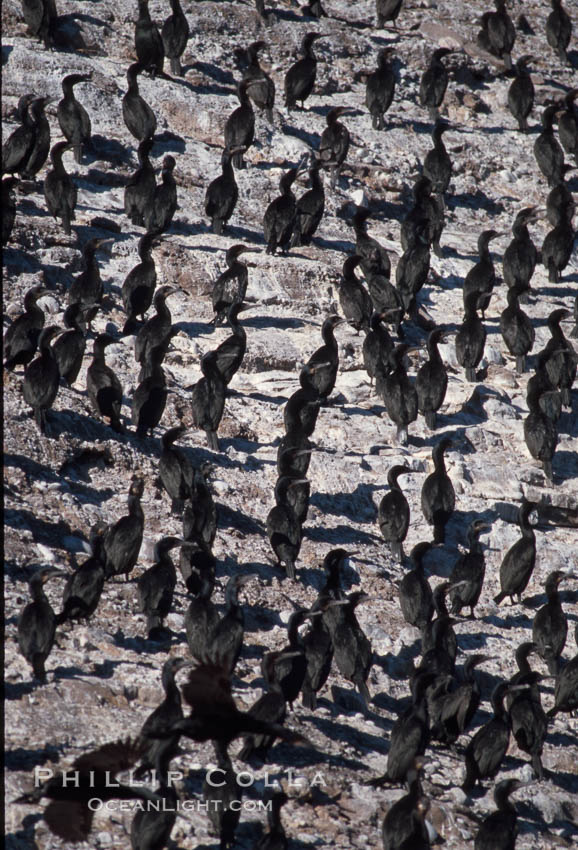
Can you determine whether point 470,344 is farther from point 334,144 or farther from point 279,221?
point 334,144

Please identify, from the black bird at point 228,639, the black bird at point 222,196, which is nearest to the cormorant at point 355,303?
the black bird at point 222,196

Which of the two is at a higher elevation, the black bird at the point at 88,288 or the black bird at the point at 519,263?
the black bird at the point at 519,263

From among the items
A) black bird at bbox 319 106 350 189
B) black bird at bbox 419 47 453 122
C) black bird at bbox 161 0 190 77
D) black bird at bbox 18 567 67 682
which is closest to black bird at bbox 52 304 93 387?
black bird at bbox 18 567 67 682

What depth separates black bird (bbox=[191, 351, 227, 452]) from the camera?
631 inches

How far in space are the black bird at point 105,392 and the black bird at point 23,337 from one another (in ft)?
2.44

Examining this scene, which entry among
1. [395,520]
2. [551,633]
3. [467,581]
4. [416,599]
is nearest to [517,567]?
[467,581]

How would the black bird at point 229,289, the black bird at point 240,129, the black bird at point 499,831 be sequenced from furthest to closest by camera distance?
1. the black bird at point 240,129
2. the black bird at point 229,289
3. the black bird at point 499,831

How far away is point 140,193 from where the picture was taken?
1962 cm

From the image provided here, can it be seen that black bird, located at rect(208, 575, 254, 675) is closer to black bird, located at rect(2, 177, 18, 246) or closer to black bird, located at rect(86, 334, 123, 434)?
black bird, located at rect(86, 334, 123, 434)

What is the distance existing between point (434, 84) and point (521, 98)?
5.22 ft

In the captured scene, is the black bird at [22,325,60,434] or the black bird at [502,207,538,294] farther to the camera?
the black bird at [502,207,538,294]

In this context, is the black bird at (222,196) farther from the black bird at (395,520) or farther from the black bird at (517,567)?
the black bird at (517,567)

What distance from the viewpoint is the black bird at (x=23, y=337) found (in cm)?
1592

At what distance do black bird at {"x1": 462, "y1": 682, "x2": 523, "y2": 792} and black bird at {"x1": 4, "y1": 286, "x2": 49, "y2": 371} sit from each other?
6915 millimetres
